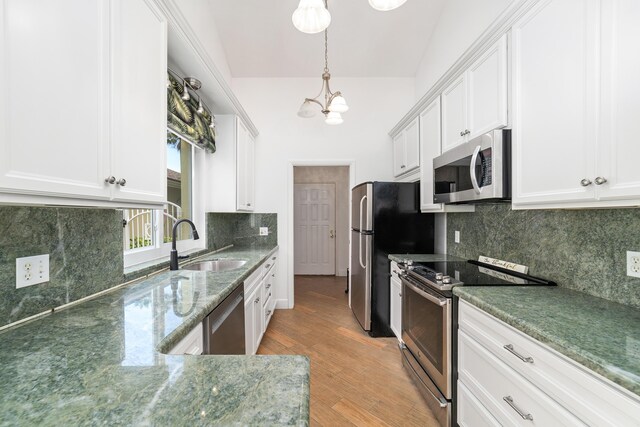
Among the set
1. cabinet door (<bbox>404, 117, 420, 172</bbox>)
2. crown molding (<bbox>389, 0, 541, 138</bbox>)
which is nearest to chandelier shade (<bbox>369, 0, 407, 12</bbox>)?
crown molding (<bbox>389, 0, 541, 138</bbox>)

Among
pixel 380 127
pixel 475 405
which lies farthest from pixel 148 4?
pixel 380 127

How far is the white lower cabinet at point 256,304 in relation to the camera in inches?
76.8

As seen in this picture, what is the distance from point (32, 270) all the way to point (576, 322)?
2.09 meters

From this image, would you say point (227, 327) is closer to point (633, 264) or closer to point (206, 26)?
point (633, 264)

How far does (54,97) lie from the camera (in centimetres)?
78

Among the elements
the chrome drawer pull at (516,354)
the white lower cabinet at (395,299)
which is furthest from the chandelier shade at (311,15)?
the white lower cabinet at (395,299)

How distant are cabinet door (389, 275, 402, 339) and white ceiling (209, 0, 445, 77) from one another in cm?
264

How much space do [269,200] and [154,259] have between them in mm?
1762

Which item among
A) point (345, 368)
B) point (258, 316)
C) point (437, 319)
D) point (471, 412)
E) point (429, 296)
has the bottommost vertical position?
point (345, 368)

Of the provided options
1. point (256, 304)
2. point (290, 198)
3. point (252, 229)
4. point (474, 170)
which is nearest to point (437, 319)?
point (474, 170)

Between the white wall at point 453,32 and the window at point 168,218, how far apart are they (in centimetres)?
269

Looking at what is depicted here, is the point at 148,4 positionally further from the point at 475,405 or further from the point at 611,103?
the point at 475,405

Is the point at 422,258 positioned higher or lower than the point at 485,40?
lower

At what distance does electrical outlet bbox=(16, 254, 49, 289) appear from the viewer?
0.97m
